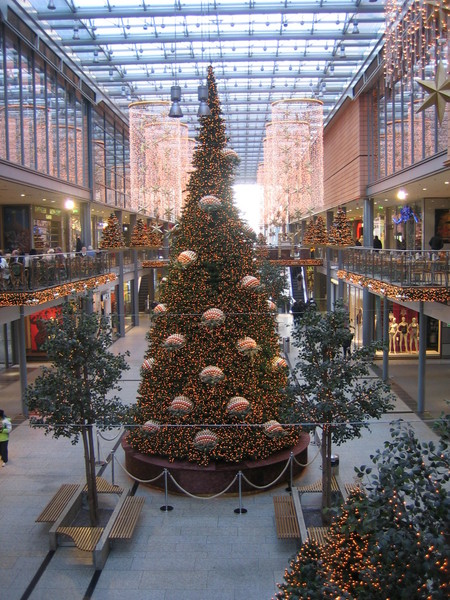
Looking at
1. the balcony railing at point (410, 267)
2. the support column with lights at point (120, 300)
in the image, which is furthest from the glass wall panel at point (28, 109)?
the support column with lights at point (120, 300)

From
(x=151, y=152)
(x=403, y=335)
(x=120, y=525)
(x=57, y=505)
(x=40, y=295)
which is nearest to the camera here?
(x=120, y=525)

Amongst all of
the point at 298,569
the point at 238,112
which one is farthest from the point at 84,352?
the point at 238,112

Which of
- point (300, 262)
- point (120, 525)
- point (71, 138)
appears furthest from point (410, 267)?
point (300, 262)

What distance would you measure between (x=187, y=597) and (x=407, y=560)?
471cm

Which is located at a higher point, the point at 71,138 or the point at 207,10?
the point at 207,10

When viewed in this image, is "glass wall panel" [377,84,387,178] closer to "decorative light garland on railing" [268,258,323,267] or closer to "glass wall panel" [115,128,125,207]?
"decorative light garland on railing" [268,258,323,267]

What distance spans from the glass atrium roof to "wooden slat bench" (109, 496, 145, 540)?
15.3 metres

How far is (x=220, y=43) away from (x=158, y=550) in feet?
71.9

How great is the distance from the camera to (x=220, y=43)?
87.1 feet

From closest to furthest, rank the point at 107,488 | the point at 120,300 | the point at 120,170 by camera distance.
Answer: the point at 107,488 → the point at 120,300 → the point at 120,170

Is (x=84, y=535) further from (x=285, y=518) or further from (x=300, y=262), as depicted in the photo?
(x=300, y=262)

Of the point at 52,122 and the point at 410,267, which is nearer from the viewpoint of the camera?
the point at 410,267

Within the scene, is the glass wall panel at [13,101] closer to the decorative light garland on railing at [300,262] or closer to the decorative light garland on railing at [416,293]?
the decorative light garland on railing at [416,293]

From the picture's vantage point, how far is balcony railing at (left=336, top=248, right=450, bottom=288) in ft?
53.2
